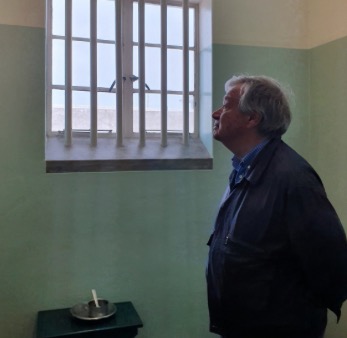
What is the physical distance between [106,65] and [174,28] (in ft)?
1.52

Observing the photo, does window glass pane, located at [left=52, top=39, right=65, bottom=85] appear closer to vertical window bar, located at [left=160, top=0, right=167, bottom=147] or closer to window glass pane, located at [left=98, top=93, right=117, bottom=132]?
window glass pane, located at [left=98, top=93, right=117, bottom=132]

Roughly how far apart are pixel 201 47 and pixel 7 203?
138 centimetres

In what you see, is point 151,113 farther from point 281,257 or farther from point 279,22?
point 281,257

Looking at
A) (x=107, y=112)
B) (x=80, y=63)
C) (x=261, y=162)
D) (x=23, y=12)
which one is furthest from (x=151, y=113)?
(x=261, y=162)

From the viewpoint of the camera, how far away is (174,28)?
2.27 meters

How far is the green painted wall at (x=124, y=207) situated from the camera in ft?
6.13

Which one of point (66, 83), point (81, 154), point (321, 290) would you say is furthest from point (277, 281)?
point (66, 83)

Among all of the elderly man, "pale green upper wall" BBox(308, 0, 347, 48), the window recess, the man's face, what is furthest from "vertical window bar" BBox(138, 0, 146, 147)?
"pale green upper wall" BBox(308, 0, 347, 48)

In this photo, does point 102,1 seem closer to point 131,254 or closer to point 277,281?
point 131,254

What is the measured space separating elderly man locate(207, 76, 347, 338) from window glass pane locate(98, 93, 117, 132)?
105cm

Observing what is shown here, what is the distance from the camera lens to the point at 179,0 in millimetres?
2305

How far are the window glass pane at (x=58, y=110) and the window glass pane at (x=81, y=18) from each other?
0.34 m

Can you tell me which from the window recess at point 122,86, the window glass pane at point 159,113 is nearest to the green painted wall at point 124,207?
the window recess at point 122,86

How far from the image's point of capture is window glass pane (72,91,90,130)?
2.13 meters
